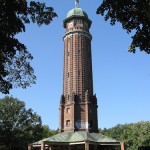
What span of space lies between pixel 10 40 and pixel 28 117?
43.2 metres

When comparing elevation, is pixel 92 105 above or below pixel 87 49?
below

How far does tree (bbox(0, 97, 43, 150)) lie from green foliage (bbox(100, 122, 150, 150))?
1735cm

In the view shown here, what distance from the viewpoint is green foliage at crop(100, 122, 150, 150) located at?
56094 millimetres

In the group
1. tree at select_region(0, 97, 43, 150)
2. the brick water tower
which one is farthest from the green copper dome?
tree at select_region(0, 97, 43, 150)

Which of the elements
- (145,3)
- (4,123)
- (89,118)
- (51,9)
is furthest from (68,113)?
(145,3)

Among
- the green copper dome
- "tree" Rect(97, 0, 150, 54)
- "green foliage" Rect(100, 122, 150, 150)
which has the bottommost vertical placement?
"green foliage" Rect(100, 122, 150, 150)

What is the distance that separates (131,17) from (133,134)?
152ft

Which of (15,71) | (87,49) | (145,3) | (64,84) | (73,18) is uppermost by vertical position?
(73,18)

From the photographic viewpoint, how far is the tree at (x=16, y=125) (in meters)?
53.5

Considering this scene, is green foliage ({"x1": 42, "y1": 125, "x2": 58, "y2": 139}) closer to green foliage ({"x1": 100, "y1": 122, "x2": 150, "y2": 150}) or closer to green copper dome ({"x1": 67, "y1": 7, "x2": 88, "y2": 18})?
green foliage ({"x1": 100, "y1": 122, "x2": 150, "y2": 150})

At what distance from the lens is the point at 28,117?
57.7 meters

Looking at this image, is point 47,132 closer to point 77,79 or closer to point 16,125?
point 16,125

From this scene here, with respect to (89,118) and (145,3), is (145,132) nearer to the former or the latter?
(89,118)

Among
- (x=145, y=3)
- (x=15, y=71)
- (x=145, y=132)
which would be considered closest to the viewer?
(x=145, y=3)
